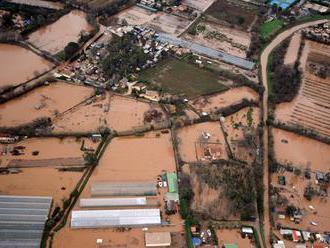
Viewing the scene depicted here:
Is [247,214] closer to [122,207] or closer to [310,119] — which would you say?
[122,207]

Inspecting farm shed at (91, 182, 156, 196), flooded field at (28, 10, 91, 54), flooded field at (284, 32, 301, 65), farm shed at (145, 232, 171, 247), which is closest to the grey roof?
flooded field at (284, 32, 301, 65)

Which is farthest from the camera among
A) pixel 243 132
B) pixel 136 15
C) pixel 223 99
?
pixel 136 15

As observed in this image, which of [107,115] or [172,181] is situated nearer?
[172,181]

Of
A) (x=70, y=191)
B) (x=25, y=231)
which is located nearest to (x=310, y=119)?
(x=70, y=191)

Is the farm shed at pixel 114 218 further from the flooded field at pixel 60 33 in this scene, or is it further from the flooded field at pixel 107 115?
the flooded field at pixel 60 33

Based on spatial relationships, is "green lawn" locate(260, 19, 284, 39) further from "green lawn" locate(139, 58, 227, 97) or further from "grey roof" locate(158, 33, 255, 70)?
"green lawn" locate(139, 58, 227, 97)

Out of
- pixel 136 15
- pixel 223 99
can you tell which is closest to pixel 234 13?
pixel 136 15

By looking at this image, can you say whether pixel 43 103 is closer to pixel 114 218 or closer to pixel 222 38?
pixel 114 218
